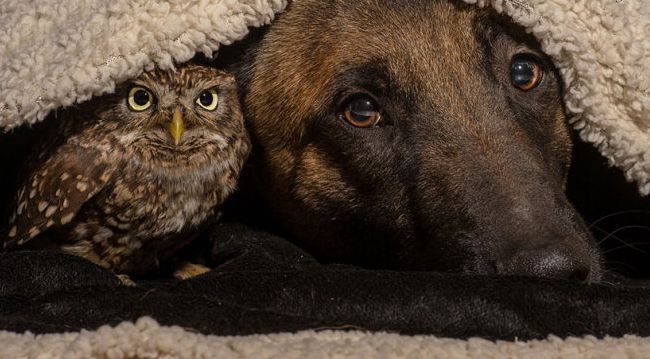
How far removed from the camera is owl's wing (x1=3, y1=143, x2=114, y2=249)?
2.60m

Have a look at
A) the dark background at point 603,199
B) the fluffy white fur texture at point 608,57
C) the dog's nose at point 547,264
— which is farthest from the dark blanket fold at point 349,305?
the dark background at point 603,199

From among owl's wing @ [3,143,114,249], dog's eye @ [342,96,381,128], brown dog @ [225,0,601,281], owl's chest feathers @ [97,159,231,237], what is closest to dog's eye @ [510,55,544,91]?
brown dog @ [225,0,601,281]

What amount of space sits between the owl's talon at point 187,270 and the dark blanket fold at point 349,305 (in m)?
0.87

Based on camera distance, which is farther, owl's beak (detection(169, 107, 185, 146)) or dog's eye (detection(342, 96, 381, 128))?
dog's eye (detection(342, 96, 381, 128))

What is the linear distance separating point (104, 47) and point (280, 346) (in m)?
1.15

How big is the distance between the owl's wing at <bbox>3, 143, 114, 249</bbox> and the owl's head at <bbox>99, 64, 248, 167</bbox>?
110 millimetres

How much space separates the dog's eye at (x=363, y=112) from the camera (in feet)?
9.25

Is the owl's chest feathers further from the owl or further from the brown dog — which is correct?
the brown dog

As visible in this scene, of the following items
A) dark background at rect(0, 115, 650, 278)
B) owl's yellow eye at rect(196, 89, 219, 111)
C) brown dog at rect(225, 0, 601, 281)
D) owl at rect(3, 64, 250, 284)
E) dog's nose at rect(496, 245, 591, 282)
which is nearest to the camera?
dog's nose at rect(496, 245, 591, 282)

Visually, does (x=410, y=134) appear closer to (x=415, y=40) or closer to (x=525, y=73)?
(x=415, y=40)

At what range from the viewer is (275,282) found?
2109 mm

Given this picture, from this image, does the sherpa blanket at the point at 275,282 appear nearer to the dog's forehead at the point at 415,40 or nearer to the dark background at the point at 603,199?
the dog's forehead at the point at 415,40

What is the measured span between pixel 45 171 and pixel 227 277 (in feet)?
2.67

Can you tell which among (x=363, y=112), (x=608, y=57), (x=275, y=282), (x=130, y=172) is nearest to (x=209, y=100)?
(x=130, y=172)
